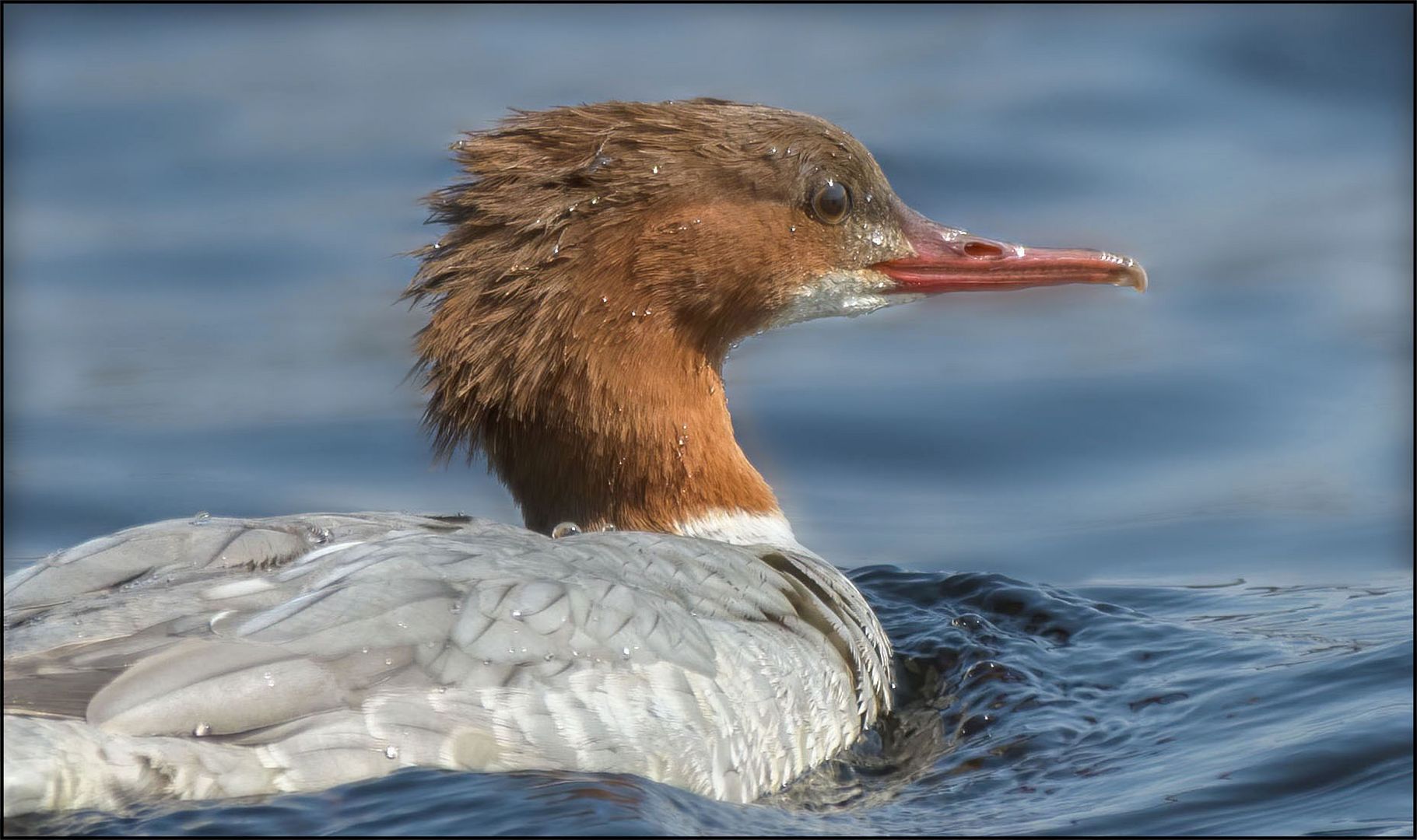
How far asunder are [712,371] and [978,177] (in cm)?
478

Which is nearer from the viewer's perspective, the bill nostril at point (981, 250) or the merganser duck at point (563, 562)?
the merganser duck at point (563, 562)

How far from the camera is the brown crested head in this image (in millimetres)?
5258

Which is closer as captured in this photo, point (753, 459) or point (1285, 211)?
point (753, 459)

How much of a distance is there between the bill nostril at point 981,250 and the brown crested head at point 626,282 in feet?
0.95

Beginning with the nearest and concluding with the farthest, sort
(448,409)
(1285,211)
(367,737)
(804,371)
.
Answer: (367,737) < (448,409) < (804,371) < (1285,211)

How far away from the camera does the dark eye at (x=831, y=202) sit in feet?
18.5

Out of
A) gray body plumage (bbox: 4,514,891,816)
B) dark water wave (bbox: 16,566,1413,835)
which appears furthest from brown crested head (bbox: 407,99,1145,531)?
dark water wave (bbox: 16,566,1413,835)

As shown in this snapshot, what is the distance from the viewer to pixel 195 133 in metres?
10.5

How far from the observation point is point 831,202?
5676 millimetres

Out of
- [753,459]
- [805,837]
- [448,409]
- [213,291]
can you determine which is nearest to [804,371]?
[753,459]

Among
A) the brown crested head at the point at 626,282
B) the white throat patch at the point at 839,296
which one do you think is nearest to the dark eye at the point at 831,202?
the brown crested head at the point at 626,282

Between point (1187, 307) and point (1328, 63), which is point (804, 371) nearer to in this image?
point (1187, 307)

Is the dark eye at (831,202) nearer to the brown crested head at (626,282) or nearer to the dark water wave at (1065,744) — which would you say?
the brown crested head at (626,282)

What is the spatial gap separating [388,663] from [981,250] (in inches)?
102
